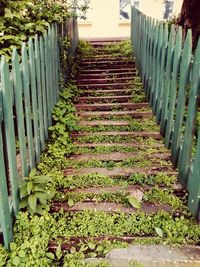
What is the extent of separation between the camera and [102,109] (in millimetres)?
5914

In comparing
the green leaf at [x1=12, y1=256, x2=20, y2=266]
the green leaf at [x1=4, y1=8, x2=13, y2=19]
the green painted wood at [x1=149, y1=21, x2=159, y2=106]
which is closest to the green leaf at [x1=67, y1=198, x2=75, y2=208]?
the green leaf at [x1=12, y1=256, x2=20, y2=266]

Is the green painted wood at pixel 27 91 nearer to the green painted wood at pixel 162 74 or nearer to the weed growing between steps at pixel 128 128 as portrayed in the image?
the weed growing between steps at pixel 128 128

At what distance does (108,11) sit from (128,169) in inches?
412

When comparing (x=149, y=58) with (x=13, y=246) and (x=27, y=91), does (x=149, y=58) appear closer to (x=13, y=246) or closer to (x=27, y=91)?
(x=27, y=91)

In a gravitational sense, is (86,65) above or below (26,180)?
above

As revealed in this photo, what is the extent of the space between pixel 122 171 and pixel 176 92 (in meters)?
1.16

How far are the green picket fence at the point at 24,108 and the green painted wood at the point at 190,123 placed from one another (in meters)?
1.62

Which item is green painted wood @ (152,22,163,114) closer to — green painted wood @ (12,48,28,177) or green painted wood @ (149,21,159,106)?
green painted wood @ (149,21,159,106)

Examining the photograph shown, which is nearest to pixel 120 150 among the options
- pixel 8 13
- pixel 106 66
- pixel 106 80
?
pixel 8 13

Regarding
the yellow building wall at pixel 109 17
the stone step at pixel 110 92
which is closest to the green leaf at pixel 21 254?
the stone step at pixel 110 92

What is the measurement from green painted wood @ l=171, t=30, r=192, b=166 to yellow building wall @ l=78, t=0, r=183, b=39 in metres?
9.57

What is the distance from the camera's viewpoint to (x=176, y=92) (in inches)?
161

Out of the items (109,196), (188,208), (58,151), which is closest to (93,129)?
Answer: (58,151)

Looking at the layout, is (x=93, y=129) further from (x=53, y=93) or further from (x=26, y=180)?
(x=26, y=180)
